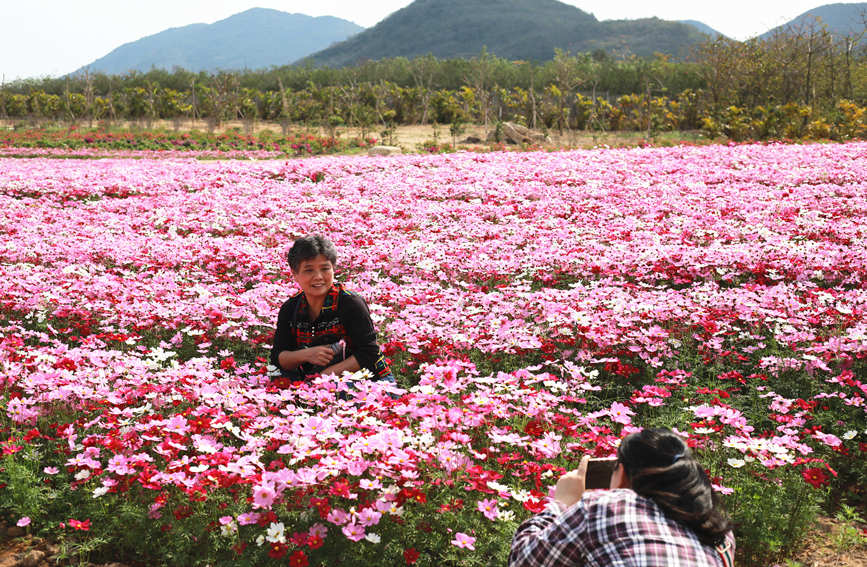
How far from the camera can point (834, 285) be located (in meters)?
7.12

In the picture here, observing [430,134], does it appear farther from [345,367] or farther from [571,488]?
[571,488]

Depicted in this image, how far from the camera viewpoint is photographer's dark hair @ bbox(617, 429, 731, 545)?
199 cm

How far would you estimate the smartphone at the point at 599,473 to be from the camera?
253 centimetres

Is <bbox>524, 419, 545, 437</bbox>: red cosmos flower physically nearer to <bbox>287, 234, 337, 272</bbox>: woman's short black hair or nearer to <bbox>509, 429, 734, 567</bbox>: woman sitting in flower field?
<bbox>509, 429, 734, 567</bbox>: woman sitting in flower field

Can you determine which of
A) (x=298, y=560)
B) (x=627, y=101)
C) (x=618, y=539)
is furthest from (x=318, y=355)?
(x=627, y=101)

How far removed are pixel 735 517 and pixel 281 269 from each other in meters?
6.35

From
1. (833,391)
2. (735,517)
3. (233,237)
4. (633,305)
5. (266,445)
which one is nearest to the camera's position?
(735,517)

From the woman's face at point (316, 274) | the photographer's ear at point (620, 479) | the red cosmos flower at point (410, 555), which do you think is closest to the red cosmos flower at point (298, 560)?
the red cosmos flower at point (410, 555)

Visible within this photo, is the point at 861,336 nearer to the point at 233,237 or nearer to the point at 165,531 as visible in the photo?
the point at 165,531

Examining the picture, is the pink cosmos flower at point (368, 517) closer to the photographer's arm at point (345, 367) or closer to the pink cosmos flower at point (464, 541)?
the pink cosmos flower at point (464, 541)

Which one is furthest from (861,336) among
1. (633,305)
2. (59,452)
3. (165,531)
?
(59,452)

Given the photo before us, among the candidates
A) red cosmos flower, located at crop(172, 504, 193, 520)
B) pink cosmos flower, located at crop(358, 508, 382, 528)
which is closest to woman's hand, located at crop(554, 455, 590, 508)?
pink cosmos flower, located at crop(358, 508, 382, 528)

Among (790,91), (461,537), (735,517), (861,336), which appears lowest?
(735,517)

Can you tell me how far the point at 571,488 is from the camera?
2.52 m
